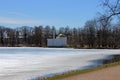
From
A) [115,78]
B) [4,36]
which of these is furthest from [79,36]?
Result: [115,78]

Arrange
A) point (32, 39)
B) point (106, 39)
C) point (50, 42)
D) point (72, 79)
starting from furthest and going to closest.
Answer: point (32, 39)
point (50, 42)
point (106, 39)
point (72, 79)

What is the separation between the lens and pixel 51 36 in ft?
480

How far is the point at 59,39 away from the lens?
406 feet

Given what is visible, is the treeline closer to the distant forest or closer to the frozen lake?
the distant forest

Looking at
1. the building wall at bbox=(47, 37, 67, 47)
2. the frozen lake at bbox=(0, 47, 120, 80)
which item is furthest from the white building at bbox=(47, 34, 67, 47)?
the frozen lake at bbox=(0, 47, 120, 80)

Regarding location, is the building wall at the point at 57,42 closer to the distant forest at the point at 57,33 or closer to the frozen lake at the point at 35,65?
the distant forest at the point at 57,33

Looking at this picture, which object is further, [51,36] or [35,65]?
[51,36]

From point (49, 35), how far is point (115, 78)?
5107 inches

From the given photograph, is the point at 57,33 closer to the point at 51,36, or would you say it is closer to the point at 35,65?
the point at 51,36

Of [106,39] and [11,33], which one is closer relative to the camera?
[106,39]

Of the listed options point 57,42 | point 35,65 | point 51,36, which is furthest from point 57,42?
point 35,65

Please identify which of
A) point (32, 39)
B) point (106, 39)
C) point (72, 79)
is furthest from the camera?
point (32, 39)

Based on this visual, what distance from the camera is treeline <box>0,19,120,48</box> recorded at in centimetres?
12050

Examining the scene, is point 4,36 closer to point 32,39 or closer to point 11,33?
point 11,33
